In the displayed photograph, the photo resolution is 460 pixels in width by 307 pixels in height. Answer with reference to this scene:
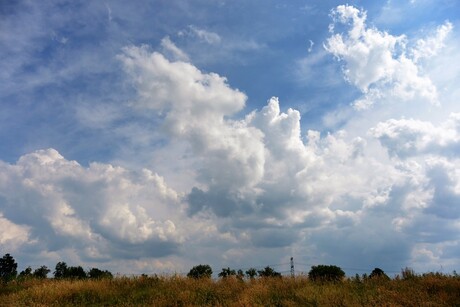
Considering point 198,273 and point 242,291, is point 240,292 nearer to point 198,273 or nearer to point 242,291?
point 242,291

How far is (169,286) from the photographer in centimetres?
2064

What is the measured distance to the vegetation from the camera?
653 inches

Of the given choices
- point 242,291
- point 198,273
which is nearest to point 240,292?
point 242,291

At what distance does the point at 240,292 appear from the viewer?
62.1 feet

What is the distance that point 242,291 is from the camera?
61.9ft

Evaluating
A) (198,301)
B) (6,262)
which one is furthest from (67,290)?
(6,262)

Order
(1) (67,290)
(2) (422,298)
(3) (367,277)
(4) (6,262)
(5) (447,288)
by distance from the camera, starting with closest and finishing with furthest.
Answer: (2) (422,298) < (5) (447,288) < (1) (67,290) < (3) (367,277) < (4) (6,262)

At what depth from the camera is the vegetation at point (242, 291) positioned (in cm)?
1658

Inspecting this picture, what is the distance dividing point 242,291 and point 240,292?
0.14m

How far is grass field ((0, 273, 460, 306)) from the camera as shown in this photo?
54.1 ft

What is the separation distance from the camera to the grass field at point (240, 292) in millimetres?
16500

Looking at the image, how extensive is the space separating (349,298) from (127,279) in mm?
12526

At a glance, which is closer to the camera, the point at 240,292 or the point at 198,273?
the point at 240,292

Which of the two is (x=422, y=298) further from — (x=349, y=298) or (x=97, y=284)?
(x=97, y=284)
